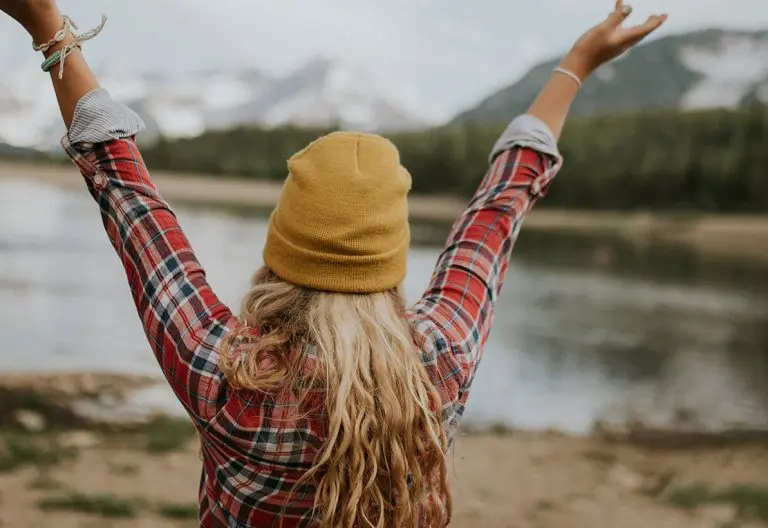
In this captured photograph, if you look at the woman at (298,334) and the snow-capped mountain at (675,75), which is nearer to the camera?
the woman at (298,334)

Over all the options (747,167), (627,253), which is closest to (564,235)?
(627,253)

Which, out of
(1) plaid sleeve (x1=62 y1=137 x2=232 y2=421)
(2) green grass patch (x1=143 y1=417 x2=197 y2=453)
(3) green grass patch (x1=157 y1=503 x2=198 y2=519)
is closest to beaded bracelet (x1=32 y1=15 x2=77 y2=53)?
(1) plaid sleeve (x1=62 y1=137 x2=232 y2=421)

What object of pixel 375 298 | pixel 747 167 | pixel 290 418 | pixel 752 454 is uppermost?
pixel 747 167

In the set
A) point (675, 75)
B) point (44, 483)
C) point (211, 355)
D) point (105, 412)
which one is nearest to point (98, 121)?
point (211, 355)

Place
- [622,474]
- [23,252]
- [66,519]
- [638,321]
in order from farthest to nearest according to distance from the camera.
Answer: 1. [23,252]
2. [638,321]
3. [622,474]
4. [66,519]

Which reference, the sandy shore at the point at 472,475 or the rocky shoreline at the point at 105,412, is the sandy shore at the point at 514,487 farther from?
the rocky shoreline at the point at 105,412

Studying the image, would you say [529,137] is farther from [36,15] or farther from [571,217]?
[571,217]

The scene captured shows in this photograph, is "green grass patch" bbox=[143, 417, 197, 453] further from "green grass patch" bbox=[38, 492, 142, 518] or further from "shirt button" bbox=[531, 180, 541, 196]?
"shirt button" bbox=[531, 180, 541, 196]

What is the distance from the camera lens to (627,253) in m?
18.5

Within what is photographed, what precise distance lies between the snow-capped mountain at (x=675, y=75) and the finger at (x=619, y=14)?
4531 centimetres

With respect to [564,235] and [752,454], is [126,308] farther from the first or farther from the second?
[564,235]

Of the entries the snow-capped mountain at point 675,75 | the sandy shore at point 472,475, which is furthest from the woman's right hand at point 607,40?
the snow-capped mountain at point 675,75

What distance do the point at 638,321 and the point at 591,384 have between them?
3653 millimetres

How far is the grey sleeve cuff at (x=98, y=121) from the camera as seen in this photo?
2.89ft
